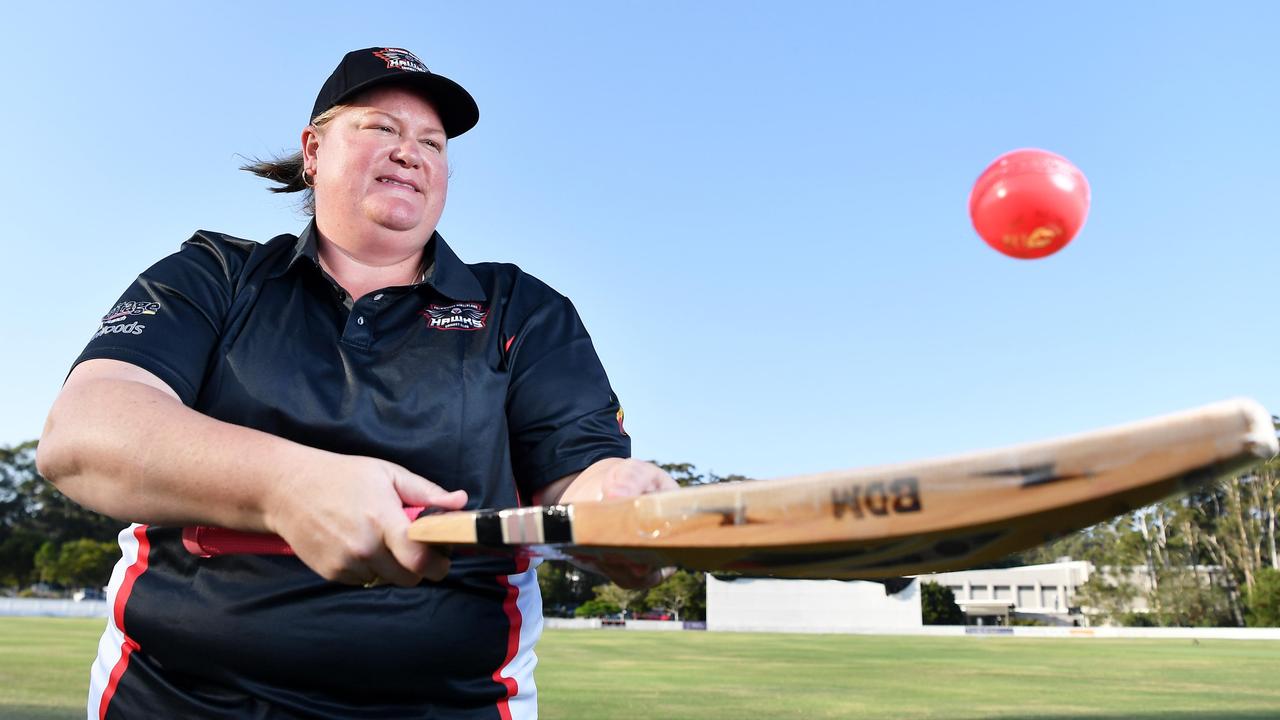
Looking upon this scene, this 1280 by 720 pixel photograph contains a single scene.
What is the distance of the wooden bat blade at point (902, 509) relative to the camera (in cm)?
98

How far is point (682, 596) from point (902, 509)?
63.1 meters

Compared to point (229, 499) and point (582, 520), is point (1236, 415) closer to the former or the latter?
point (582, 520)

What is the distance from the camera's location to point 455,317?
2.13m

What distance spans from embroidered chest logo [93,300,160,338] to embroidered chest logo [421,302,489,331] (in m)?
0.52

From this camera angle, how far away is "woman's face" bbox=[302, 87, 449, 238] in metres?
2.11

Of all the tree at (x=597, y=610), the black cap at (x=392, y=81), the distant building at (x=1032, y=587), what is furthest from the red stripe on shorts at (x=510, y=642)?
the distant building at (x=1032, y=587)

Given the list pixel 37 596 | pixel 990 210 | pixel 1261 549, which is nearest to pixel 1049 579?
pixel 1261 549

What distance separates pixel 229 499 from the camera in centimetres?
125

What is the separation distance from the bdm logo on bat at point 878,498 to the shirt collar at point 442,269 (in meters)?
1.25

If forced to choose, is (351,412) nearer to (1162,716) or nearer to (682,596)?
(1162,716)

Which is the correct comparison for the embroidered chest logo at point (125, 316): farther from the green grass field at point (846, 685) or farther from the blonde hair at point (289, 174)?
the green grass field at point (846, 685)

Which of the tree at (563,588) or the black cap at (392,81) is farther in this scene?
the tree at (563,588)

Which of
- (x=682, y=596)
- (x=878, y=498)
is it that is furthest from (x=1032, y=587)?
(x=878, y=498)

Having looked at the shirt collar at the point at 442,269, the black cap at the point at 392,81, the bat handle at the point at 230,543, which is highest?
the black cap at the point at 392,81
